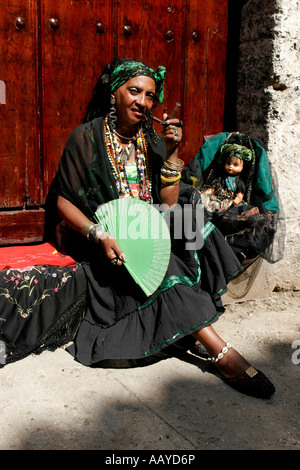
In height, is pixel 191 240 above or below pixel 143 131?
below

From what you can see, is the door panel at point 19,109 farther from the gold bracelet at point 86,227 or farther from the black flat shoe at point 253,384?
the black flat shoe at point 253,384

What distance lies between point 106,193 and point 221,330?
1103mm

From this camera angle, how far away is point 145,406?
204 centimetres

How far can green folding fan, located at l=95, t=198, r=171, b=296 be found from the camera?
7.66 ft

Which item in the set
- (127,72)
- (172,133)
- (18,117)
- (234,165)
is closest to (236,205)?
(234,165)

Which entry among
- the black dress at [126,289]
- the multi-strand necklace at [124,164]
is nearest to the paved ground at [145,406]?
the black dress at [126,289]

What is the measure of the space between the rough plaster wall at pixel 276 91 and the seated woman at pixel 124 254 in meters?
0.82

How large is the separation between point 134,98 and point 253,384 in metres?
1.57

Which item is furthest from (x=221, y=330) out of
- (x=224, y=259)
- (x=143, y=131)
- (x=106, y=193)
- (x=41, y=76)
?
(x=41, y=76)

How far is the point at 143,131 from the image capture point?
2750 millimetres

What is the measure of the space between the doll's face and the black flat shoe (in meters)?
1.34
